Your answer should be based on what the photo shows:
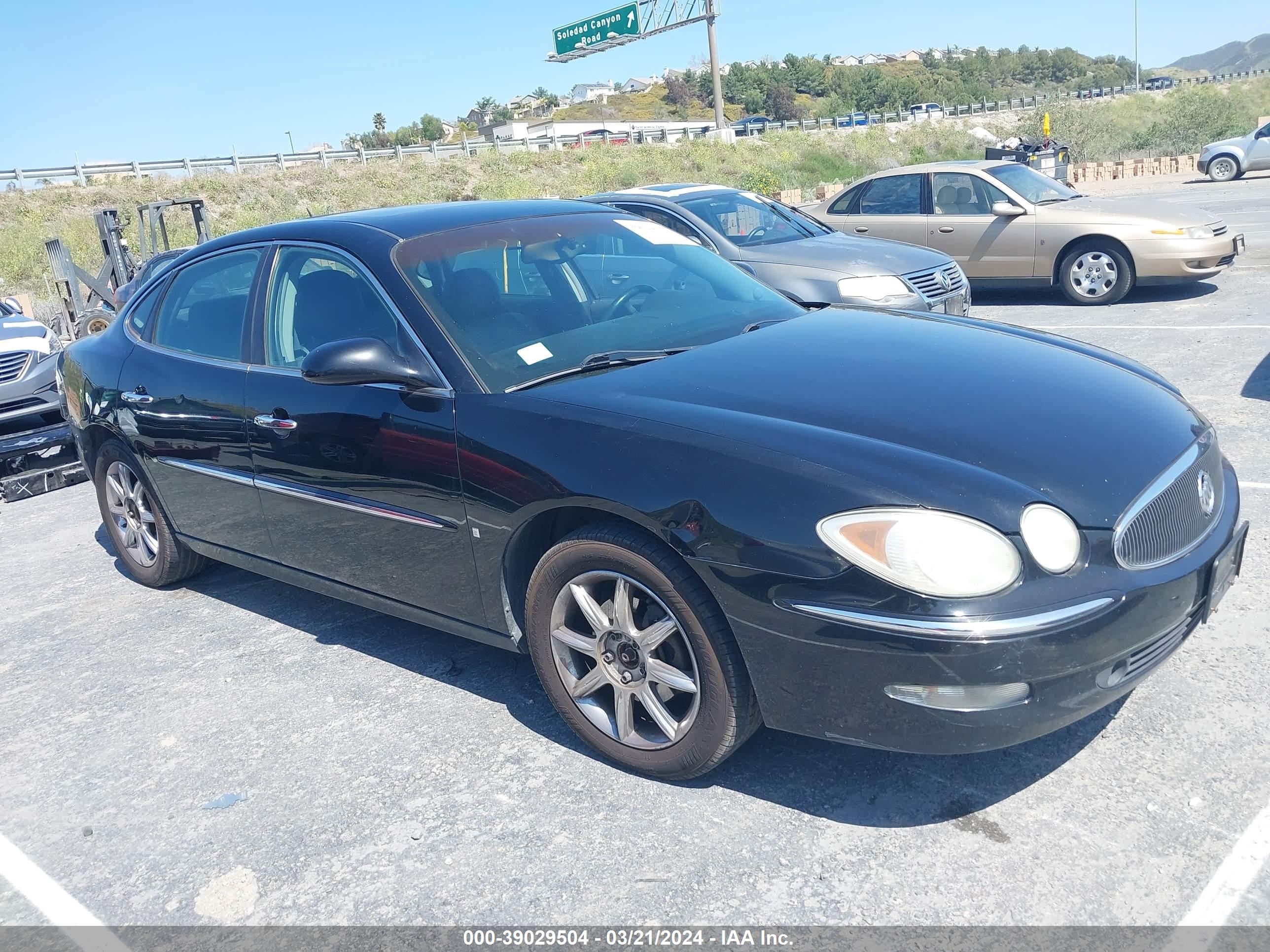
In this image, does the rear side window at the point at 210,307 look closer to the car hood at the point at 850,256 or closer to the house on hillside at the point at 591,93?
the car hood at the point at 850,256

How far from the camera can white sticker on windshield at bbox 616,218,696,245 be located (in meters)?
4.43

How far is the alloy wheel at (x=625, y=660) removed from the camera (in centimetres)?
296

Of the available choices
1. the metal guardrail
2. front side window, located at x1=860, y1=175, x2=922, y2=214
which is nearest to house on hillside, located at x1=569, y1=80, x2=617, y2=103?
the metal guardrail

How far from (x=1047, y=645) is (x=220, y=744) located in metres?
2.74

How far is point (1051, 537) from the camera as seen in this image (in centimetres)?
257

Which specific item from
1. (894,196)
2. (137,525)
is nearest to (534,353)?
(137,525)

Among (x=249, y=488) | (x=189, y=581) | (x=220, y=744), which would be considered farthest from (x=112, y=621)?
(x=220, y=744)

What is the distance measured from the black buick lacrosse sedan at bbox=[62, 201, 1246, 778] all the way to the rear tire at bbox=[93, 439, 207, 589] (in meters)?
0.33

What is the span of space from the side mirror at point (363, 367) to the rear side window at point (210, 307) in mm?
975

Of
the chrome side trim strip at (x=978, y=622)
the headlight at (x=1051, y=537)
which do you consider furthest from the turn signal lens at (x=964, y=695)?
the headlight at (x=1051, y=537)

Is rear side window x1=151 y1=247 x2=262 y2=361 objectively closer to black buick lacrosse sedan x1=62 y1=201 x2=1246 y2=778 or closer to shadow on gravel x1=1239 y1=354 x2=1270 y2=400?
black buick lacrosse sedan x1=62 y1=201 x2=1246 y2=778

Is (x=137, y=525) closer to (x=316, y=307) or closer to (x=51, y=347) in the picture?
(x=316, y=307)

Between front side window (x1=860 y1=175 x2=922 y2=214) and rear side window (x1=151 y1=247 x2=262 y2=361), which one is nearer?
rear side window (x1=151 y1=247 x2=262 y2=361)

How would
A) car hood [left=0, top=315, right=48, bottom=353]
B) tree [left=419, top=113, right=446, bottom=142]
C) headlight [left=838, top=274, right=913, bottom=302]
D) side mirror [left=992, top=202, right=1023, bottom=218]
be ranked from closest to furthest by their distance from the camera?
car hood [left=0, top=315, right=48, bottom=353]
headlight [left=838, top=274, right=913, bottom=302]
side mirror [left=992, top=202, right=1023, bottom=218]
tree [left=419, top=113, right=446, bottom=142]
